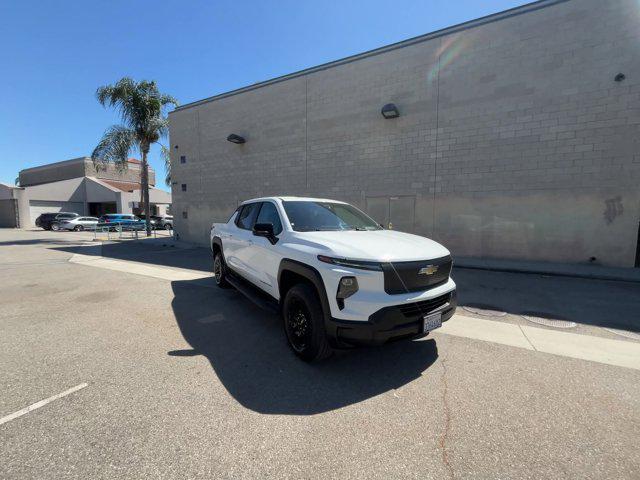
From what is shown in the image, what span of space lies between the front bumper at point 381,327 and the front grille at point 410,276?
0.56 ft

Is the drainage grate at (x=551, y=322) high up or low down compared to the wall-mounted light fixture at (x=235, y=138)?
down

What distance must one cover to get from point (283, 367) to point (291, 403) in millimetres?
626

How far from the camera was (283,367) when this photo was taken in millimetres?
3240

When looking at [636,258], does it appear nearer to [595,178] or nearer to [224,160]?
[595,178]

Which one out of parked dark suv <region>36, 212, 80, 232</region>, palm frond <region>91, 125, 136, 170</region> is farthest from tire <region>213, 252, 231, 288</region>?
parked dark suv <region>36, 212, 80, 232</region>

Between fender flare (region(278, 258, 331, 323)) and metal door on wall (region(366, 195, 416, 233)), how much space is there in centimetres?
871

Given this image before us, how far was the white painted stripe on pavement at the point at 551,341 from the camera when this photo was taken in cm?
353

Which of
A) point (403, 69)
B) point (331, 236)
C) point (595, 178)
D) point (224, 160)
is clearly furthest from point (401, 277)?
point (224, 160)

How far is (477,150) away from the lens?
1026cm

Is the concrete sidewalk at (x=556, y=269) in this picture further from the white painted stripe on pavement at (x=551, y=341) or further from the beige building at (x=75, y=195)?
the beige building at (x=75, y=195)

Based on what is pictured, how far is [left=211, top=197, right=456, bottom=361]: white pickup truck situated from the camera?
9.17 feet

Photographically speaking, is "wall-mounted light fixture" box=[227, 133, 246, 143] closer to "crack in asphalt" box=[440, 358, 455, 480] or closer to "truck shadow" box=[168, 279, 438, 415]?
"truck shadow" box=[168, 279, 438, 415]

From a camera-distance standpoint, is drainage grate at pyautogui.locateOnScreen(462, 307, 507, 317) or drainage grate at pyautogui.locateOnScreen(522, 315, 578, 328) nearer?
drainage grate at pyautogui.locateOnScreen(522, 315, 578, 328)

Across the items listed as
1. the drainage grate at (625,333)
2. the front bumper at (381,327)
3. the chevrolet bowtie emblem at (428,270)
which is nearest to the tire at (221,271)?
the front bumper at (381,327)
